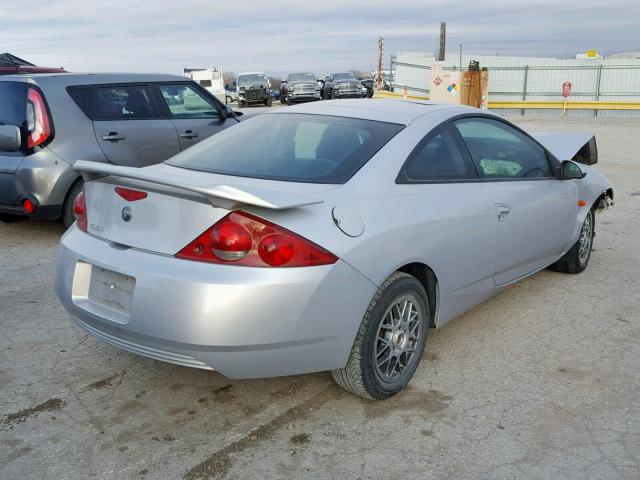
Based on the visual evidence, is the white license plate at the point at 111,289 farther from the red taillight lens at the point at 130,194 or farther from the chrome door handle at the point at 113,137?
the chrome door handle at the point at 113,137

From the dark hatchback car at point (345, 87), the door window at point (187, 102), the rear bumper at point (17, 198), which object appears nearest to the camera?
the rear bumper at point (17, 198)

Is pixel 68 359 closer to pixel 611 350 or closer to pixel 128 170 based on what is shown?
pixel 128 170

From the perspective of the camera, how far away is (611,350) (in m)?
3.93

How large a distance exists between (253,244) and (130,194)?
2.38 ft

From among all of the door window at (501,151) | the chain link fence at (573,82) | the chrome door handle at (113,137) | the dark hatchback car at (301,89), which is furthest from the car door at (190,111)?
the dark hatchback car at (301,89)

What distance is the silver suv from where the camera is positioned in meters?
6.10

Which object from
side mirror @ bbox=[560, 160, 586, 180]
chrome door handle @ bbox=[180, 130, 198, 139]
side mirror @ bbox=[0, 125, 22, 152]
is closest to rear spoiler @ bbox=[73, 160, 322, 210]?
side mirror @ bbox=[560, 160, 586, 180]

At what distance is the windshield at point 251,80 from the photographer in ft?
112

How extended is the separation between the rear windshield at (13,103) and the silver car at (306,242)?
3109 millimetres

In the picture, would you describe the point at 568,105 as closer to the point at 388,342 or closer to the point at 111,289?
the point at 388,342

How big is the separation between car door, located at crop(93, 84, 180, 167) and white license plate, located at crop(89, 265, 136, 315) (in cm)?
367

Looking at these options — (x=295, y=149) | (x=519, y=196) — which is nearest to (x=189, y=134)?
(x=295, y=149)

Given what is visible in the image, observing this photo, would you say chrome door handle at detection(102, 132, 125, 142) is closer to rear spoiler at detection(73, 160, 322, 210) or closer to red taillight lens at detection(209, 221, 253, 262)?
rear spoiler at detection(73, 160, 322, 210)

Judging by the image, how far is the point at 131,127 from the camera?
22.4 ft
